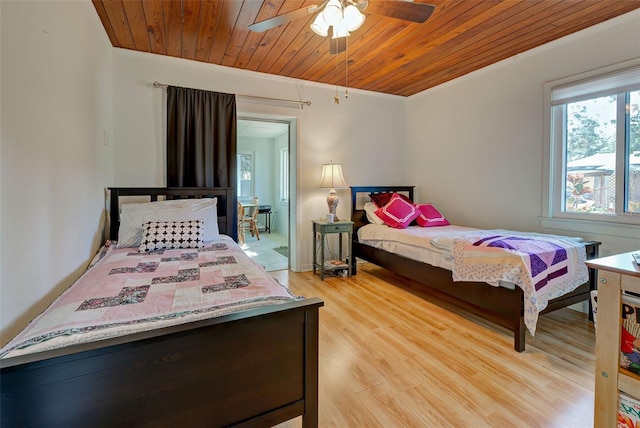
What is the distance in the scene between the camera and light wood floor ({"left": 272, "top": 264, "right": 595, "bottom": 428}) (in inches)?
58.2

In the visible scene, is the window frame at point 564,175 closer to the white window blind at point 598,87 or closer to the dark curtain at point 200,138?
the white window blind at point 598,87

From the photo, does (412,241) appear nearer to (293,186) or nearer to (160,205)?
(293,186)

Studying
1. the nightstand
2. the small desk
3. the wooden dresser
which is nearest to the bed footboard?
the wooden dresser

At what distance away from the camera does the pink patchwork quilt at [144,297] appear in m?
1.01

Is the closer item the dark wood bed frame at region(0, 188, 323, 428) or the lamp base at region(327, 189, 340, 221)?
the dark wood bed frame at region(0, 188, 323, 428)

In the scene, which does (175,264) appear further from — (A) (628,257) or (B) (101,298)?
(A) (628,257)

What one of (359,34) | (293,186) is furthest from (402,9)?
(293,186)

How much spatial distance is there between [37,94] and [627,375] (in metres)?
2.68

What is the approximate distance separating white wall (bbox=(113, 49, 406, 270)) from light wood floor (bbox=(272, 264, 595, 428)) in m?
1.76

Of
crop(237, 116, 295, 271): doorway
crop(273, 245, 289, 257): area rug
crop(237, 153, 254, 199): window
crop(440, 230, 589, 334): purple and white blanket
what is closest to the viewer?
crop(440, 230, 589, 334): purple and white blanket

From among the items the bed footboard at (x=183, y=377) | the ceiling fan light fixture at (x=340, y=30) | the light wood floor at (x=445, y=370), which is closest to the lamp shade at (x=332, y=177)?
the light wood floor at (x=445, y=370)

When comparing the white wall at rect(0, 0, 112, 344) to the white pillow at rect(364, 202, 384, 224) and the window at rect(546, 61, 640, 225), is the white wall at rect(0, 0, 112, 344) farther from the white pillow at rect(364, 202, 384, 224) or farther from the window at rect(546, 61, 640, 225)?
the window at rect(546, 61, 640, 225)

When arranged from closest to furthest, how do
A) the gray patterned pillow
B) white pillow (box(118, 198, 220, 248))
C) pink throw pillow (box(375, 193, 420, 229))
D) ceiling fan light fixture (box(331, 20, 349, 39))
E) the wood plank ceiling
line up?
ceiling fan light fixture (box(331, 20, 349, 39)) < the wood plank ceiling < the gray patterned pillow < white pillow (box(118, 198, 220, 248)) < pink throw pillow (box(375, 193, 420, 229))

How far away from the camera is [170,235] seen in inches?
94.2
